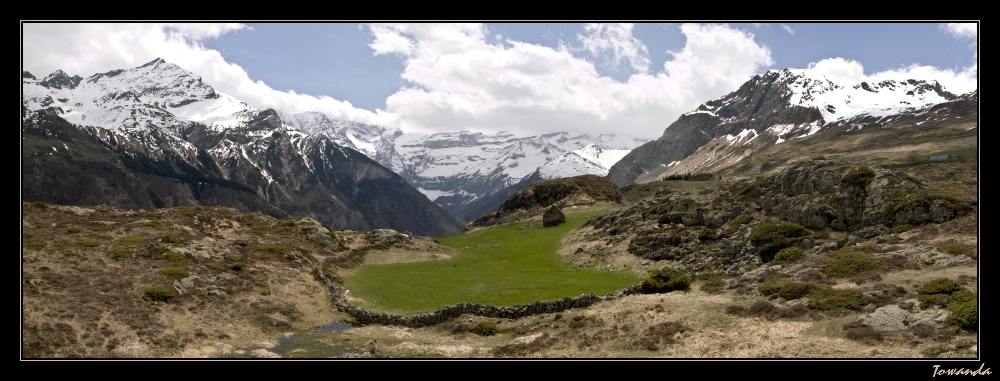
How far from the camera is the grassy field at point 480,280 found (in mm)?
43844

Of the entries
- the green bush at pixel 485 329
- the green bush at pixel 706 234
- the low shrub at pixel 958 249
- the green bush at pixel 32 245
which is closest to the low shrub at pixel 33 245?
the green bush at pixel 32 245

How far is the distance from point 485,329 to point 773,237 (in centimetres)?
2878

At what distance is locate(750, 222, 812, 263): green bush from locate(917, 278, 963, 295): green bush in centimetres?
1814

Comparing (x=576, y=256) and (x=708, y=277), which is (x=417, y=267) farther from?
(x=708, y=277)

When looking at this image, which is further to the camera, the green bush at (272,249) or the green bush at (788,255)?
the green bush at (272,249)

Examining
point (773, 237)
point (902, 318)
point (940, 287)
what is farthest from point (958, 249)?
point (773, 237)

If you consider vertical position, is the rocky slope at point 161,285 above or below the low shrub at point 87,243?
below

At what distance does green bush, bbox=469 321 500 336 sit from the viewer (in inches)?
1393

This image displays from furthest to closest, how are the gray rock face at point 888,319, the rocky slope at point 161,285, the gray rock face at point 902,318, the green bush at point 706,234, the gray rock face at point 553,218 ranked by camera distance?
the gray rock face at point 553,218, the green bush at point 706,234, the rocky slope at point 161,285, the gray rock face at point 888,319, the gray rock face at point 902,318

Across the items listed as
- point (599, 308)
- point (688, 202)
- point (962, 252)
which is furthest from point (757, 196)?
point (599, 308)

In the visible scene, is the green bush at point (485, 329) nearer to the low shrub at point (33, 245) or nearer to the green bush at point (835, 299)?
the green bush at point (835, 299)

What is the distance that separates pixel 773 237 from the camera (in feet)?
161

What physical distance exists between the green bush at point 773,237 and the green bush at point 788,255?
5.60 feet

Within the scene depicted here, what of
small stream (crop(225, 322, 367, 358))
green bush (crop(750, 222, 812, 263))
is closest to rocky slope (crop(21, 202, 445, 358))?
small stream (crop(225, 322, 367, 358))
